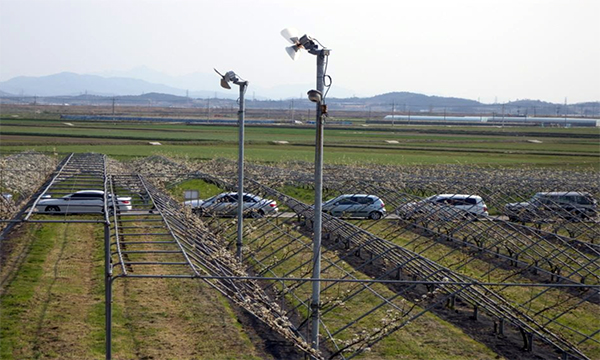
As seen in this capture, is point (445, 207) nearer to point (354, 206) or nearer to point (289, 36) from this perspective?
point (354, 206)

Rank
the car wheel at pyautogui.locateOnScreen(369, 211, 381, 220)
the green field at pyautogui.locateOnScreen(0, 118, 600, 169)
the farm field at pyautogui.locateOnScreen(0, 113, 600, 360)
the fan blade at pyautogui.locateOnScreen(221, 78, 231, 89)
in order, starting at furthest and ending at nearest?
the green field at pyautogui.locateOnScreen(0, 118, 600, 169) → the car wheel at pyautogui.locateOnScreen(369, 211, 381, 220) → the fan blade at pyautogui.locateOnScreen(221, 78, 231, 89) → the farm field at pyautogui.locateOnScreen(0, 113, 600, 360)

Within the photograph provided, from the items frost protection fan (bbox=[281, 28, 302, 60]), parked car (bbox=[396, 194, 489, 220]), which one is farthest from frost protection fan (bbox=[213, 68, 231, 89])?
parked car (bbox=[396, 194, 489, 220])

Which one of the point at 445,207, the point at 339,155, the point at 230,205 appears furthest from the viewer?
the point at 339,155

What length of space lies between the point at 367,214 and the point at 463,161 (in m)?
33.3

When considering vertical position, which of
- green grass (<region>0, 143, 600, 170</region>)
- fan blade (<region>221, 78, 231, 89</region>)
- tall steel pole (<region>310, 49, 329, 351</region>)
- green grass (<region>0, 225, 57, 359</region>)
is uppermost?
fan blade (<region>221, 78, 231, 89</region>)

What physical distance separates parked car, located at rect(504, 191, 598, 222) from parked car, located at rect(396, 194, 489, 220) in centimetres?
155

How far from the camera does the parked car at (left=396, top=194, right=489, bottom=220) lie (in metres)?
27.7

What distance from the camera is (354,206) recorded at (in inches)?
1328

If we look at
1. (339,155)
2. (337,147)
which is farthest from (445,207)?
(337,147)

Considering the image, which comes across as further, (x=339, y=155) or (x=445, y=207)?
(x=339, y=155)

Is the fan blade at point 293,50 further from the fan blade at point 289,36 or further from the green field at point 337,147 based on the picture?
the green field at point 337,147

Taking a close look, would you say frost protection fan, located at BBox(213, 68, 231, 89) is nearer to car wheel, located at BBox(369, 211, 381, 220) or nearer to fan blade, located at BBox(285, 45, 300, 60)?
fan blade, located at BBox(285, 45, 300, 60)

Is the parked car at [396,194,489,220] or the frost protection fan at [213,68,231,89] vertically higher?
the frost protection fan at [213,68,231,89]

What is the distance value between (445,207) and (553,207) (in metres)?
7.66
